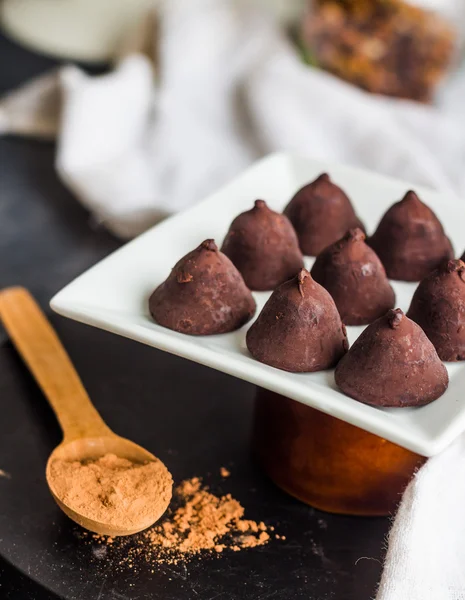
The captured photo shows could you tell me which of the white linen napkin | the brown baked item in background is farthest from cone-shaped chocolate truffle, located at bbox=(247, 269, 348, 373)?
the brown baked item in background

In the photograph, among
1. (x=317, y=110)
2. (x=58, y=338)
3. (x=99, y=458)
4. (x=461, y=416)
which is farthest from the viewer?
(x=317, y=110)

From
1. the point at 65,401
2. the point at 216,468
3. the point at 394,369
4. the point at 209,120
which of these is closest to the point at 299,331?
the point at 394,369

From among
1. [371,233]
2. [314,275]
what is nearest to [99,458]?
[314,275]

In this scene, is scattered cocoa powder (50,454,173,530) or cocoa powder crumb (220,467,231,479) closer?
scattered cocoa powder (50,454,173,530)

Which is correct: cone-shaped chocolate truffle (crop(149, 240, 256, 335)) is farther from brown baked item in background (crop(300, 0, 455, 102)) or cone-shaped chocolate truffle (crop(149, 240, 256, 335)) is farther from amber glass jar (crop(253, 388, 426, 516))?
brown baked item in background (crop(300, 0, 455, 102))

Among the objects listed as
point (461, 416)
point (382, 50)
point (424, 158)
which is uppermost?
point (461, 416)

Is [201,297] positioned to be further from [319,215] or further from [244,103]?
[244,103]

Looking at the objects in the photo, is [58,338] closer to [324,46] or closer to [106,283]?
[106,283]

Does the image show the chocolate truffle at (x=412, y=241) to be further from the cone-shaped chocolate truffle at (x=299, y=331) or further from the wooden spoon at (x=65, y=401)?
the wooden spoon at (x=65, y=401)
